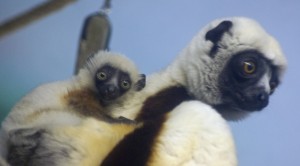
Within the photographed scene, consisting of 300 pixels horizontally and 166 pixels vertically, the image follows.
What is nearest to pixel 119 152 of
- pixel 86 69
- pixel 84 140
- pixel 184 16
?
pixel 84 140

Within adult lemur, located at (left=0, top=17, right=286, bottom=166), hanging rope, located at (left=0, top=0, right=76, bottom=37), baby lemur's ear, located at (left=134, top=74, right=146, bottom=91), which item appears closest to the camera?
hanging rope, located at (left=0, top=0, right=76, bottom=37)

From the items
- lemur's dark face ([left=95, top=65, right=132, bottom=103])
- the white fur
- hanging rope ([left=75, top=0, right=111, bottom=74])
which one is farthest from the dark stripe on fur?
hanging rope ([left=75, top=0, right=111, bottom=74])

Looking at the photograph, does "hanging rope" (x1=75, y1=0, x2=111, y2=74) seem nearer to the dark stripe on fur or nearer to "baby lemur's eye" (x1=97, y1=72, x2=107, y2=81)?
"baby lemur's eye" (x1=97, y1=72, x2=107, y2=81)

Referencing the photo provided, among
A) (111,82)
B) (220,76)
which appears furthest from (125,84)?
(220,76)

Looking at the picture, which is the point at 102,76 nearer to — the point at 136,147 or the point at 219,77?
the point at 219,77

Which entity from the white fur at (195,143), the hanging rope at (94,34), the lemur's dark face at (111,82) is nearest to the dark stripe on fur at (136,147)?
the white fur at (195,143)

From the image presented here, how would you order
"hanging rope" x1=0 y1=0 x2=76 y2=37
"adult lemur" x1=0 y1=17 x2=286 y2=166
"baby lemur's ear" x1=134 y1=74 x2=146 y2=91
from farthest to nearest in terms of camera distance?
"baby lemur's ear" x1=134 y1=74 x2=146 y2=91 → "adult lemur" x1=0 y1=17 x2=286 y2=166 → "hanging rope" x1=0 y1=0 x2=76 y2=37

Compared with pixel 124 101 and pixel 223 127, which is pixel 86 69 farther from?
pixel 223 127
